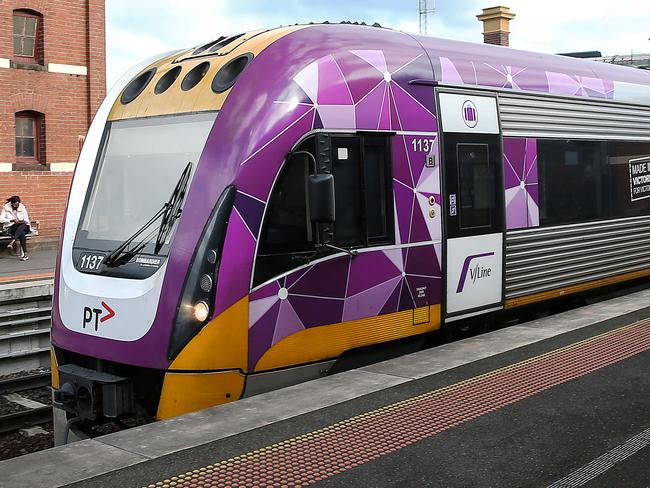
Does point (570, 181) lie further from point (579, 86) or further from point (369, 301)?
point (369, 301)

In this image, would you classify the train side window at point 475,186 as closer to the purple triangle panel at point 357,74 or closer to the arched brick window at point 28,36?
the purple triangle panel at point 357,74

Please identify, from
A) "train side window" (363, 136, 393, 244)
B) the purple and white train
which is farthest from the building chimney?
"train side window" (363, 136, 393, 244)

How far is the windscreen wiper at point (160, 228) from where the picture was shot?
598 centimetres

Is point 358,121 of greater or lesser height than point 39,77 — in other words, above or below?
below

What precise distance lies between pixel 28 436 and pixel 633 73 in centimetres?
864

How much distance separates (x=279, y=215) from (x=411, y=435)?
1986 millimetres

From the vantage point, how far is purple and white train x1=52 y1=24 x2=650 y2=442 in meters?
5.79

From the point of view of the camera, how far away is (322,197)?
5.84 metres

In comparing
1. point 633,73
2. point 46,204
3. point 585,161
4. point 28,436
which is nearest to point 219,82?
point 28,436

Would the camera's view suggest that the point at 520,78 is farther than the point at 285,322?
Yes

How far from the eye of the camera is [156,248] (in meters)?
5.98

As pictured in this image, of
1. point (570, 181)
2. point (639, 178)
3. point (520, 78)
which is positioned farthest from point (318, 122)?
point (639, 178)

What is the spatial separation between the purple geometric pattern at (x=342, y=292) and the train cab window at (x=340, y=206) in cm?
12

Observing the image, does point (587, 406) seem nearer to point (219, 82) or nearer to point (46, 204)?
point (219, 82)
